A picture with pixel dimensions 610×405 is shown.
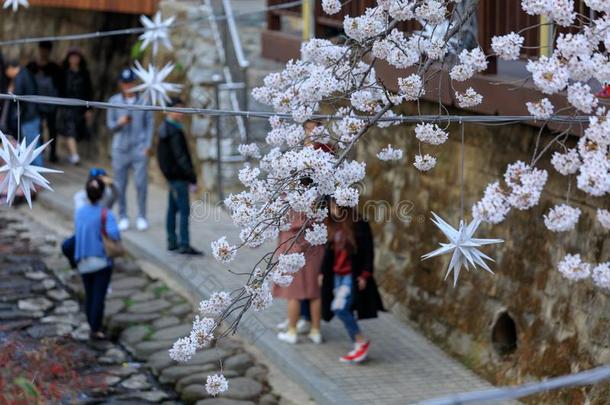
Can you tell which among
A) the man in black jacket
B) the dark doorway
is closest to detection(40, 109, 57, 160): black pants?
the man in black jacket

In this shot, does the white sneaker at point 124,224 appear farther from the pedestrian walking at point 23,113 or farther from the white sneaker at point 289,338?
the white sneaker at point 289,338

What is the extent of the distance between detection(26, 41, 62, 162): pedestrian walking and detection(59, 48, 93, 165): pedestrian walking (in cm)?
12

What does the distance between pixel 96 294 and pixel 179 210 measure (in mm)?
2182

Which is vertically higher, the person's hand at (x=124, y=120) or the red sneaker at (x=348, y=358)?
the person's hand at (x=124, y=120)

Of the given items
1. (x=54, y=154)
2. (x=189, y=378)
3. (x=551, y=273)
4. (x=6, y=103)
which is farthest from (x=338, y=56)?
(x=54, y=154)

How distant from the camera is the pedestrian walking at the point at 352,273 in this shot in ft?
30.3

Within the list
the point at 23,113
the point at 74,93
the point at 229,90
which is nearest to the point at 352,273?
the point at 229,90

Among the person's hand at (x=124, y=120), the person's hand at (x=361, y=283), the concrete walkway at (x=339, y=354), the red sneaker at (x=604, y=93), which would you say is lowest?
the concrete walkway at (x=339, y=354)

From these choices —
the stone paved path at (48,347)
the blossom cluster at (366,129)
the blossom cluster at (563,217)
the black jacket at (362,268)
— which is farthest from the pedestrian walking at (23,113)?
the blossom cluster at (563,217)

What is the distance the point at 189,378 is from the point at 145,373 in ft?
1.56

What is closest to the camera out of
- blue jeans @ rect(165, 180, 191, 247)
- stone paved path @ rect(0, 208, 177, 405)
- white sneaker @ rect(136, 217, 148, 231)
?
stone paved path @ rect(0, 208, 177, 405)

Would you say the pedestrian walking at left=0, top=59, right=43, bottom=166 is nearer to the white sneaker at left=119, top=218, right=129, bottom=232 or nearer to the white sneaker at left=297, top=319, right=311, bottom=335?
the white sneaker at left=119, top=218, right=129, bottom=232

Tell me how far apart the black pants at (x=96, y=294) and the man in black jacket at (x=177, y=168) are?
77.5 inches

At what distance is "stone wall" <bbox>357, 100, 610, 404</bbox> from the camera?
27.1 ft
